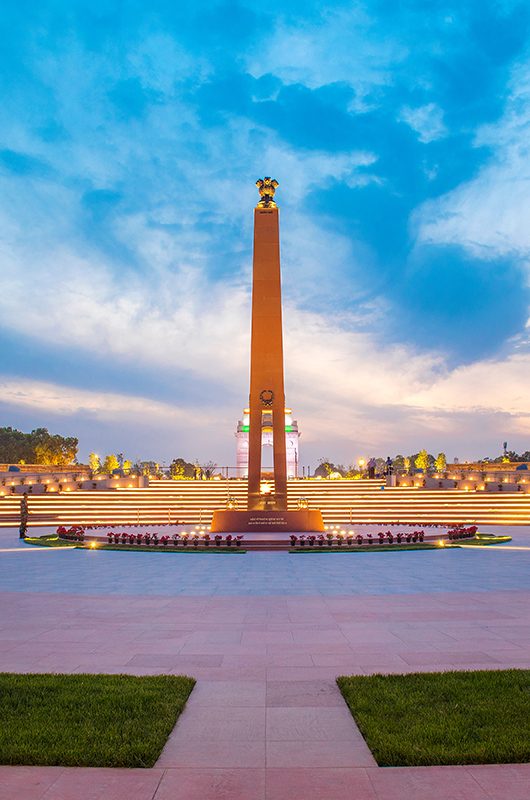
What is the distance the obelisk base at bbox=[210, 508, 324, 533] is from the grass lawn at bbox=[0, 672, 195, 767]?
22.1m

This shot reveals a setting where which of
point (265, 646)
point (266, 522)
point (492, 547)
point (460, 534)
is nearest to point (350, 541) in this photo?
point (460, 534)

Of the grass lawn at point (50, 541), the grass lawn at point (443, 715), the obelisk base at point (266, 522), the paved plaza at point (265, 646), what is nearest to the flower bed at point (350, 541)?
the paved plaza at point (265, 646)

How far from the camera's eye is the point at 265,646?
29.0ft

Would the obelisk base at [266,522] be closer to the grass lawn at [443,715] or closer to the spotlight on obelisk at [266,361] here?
the spotlight on obelisk at [266,361]

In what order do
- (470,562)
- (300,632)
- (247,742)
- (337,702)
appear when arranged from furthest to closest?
1. (470,562)
2. (300,632)
3. (337,702)
4. (247,742)

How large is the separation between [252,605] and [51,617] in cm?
421

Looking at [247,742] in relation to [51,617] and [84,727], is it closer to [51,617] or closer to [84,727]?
[84,727]

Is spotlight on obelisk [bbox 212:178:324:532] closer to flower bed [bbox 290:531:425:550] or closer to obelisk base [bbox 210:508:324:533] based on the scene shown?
obelisk base [bbox 210:508:324:533]

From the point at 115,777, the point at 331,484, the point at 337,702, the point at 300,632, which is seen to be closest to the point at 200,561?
the point at 300,632

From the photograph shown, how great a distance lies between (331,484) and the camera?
Answer: 44531 mm

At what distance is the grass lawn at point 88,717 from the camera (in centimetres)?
481

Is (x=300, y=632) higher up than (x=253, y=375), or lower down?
lower down

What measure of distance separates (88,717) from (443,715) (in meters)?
3.67

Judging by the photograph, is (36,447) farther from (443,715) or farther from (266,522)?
(443,715)
